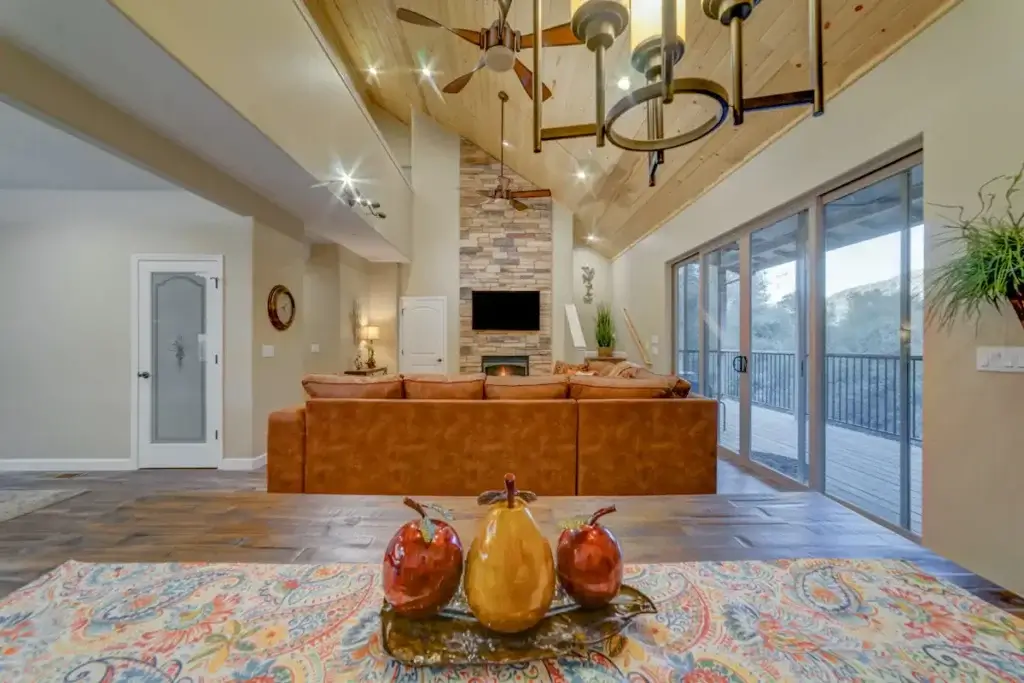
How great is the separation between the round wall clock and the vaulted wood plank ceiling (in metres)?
3.04

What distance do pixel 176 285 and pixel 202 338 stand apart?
56cm

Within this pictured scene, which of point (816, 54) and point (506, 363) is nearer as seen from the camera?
point (816, 54)

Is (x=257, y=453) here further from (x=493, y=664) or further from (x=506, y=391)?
(x=493, y=664)

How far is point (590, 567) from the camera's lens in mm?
690

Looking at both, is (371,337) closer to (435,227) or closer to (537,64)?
(435,227)

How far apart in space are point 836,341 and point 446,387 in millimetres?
2680

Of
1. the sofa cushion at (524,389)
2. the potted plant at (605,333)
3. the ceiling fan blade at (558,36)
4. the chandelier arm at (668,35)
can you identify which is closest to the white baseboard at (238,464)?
the sofa cushion at (524,389)

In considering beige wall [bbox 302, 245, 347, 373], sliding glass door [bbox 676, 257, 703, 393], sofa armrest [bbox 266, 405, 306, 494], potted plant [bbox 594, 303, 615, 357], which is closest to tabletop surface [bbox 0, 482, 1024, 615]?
sofa armrest [bbox 266, 405, 306, 494]

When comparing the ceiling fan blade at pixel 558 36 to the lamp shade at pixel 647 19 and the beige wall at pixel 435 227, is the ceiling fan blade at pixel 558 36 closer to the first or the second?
the lamp shade at pixel 647 19

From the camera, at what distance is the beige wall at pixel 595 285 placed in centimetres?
Result: 814

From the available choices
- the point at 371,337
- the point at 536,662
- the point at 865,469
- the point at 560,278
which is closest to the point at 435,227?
the point at 371,337

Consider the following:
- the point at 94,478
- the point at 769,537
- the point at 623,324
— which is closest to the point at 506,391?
the point at 769,537

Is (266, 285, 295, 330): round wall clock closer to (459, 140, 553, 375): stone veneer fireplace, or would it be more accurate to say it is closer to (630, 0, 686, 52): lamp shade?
(459, 140, 553, 375): stone veneer fireplace

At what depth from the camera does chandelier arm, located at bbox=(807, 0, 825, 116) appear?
1.03 m
